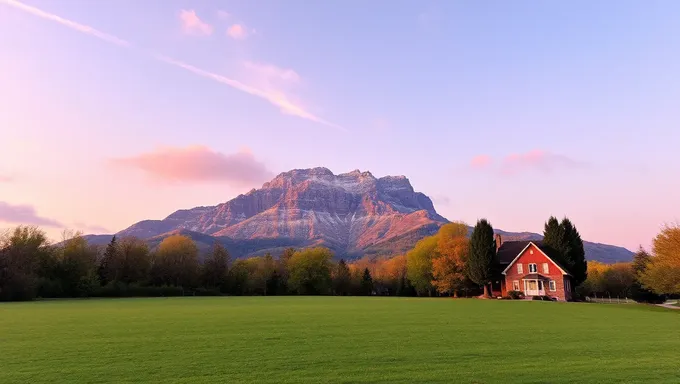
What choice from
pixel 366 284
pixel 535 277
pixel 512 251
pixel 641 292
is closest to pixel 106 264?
pixel 366 284

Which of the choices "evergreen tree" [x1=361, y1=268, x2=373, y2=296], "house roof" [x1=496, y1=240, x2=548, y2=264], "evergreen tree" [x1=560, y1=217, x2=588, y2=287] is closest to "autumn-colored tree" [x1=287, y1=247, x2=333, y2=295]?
"evergreen tree" [x1=361, y1=268, x2=373, y2=296]

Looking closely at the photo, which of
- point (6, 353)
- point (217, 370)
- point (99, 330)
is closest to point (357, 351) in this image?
point (217, 370)

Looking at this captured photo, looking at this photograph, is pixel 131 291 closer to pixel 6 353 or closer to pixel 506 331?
pixel 6 353

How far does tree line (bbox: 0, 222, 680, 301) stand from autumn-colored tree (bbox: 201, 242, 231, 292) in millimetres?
222

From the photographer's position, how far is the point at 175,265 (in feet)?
305

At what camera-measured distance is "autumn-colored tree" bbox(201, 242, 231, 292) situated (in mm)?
96000

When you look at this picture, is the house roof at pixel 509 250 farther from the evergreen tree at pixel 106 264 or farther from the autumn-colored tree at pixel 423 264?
the evergreen tree at pixel 106 264

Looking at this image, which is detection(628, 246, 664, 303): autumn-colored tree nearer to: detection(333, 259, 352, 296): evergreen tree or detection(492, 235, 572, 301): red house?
detection(492, 235, 572, 301): red house

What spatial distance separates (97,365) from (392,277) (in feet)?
357

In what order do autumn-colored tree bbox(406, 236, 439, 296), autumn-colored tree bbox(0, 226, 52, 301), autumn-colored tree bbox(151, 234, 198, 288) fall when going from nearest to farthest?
autumn-colored tree bbox(0, 226, 52, 301) → autumn-colored tree bbox(406, 236, 439, 296) → autumn-colored tree bbox(151, 234, 198, 288)

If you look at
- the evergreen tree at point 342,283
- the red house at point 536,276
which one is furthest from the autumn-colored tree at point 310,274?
the red house at point 536,276

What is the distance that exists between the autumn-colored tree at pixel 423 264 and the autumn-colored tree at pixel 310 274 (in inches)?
826

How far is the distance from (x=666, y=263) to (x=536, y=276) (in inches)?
972

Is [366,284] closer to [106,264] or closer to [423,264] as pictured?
[423,264]
